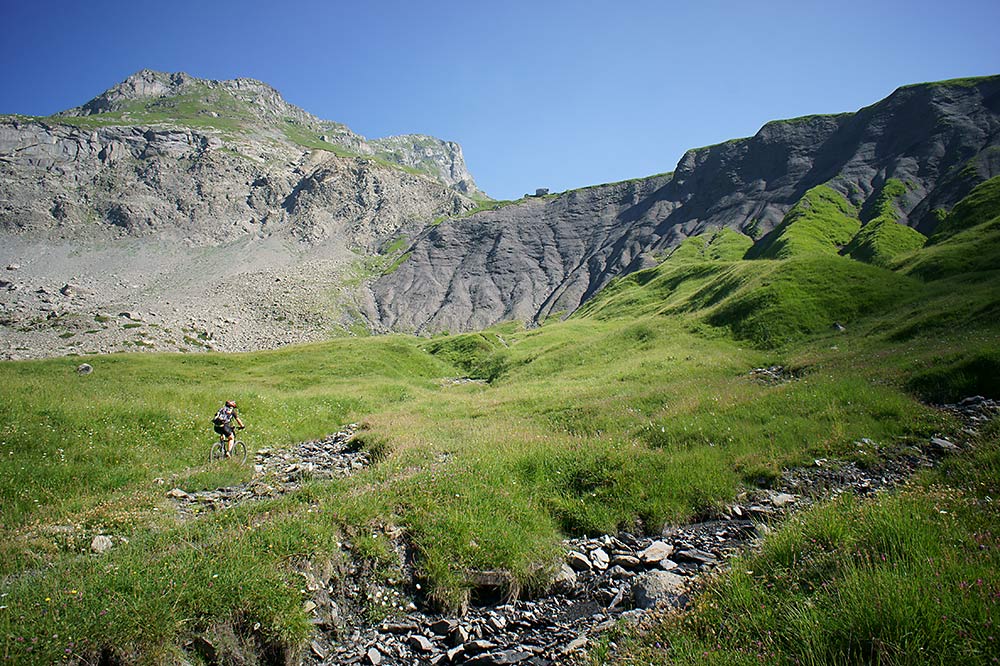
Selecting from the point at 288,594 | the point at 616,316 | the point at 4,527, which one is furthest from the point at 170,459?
the point at 616,316

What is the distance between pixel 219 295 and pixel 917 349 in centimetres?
17690

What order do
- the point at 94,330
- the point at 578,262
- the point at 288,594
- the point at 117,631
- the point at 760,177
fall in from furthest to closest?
the point at 578,262 → the point at 760,177 → the point at 94,330 → the point at 288,594 → the point at 117,631

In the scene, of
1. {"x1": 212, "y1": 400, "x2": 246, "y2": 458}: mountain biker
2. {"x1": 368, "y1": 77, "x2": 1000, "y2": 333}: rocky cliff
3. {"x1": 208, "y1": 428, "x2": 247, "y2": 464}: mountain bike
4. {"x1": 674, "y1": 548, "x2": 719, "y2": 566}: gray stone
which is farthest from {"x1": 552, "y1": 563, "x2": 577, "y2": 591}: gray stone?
{"x1": 368, "y1": 77, "x2": 1000, "y2": 333}: rocky cliff

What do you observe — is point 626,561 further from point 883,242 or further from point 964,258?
point 883,242

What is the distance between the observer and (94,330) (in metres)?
90.8

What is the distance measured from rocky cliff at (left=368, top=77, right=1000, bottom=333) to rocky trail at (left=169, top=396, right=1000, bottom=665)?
12701 centimetres

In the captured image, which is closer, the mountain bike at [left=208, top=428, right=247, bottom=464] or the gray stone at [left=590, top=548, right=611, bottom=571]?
the gray stone at [left=590, top=548, right=611, bottom=571]

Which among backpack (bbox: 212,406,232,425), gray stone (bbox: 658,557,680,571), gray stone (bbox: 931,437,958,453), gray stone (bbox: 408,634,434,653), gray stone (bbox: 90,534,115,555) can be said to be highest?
backpack (bbox: 212,406,232,425)

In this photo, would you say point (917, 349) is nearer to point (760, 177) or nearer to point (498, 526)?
point (498, 526)

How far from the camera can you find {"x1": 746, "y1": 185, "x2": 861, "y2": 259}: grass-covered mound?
313 ft

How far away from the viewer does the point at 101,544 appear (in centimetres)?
945

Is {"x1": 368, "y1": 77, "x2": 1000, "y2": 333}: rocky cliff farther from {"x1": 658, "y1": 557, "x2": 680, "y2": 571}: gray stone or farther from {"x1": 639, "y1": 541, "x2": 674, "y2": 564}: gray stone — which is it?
{"x1": 658, "y1": 557, "x2": 680, "y2": 571}: gray stone

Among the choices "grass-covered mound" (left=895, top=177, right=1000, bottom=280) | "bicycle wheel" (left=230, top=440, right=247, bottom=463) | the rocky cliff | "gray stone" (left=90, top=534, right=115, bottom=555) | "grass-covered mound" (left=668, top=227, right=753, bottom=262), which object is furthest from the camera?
"grass-covered mound" (left=668, top=227, right=753, bottom=262)

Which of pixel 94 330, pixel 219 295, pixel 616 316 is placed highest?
pixel 219 295
